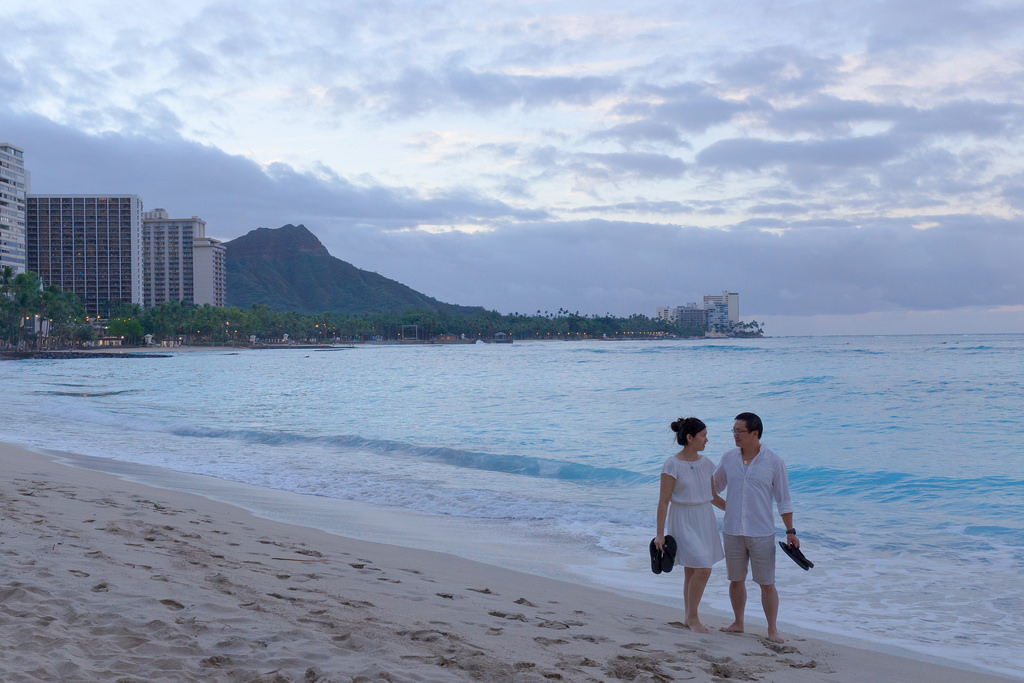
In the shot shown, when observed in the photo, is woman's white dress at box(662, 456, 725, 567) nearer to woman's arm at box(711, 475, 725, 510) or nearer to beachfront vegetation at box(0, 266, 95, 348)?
woman's arm at box(711, 475, 725, 510)

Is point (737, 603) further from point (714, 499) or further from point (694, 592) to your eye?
point (714, 499)

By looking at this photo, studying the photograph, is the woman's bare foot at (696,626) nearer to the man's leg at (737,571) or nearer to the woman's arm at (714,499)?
the man's leg at (737,571)

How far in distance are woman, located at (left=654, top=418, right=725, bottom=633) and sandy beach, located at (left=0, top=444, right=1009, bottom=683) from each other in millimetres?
503

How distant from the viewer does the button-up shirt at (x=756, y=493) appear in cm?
498

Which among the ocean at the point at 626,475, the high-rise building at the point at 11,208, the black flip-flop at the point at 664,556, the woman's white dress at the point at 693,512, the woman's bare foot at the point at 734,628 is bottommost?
the ocean at the point at 626,475

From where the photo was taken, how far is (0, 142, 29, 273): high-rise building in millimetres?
165000

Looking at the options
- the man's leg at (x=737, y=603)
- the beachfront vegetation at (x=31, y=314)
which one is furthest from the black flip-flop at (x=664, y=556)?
the beachfront vegetation at (x=31, y=314)

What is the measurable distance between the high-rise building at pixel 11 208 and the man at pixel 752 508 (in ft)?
629

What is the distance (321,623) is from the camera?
455cm

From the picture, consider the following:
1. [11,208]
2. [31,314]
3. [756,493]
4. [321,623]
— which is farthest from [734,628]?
[11,208]

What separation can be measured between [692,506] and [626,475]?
882cm

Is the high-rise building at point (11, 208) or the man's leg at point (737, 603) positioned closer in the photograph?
the man's leg at point (737, 603)

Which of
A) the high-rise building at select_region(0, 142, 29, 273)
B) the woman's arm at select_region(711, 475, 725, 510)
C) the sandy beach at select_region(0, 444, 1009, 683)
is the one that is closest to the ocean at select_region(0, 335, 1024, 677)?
the sandy beach at select_region(0, 444, 1009, 683)

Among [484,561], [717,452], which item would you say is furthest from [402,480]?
[717,452]
